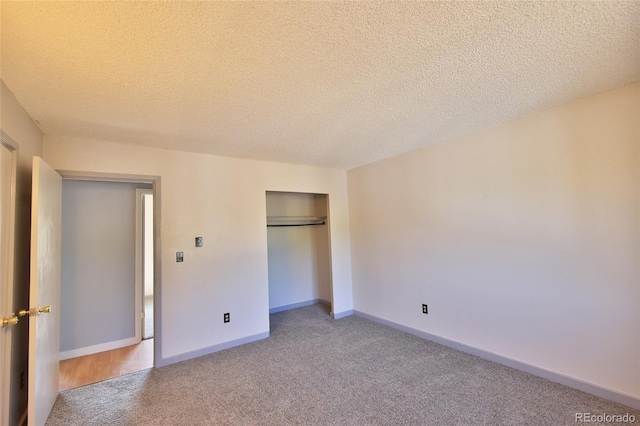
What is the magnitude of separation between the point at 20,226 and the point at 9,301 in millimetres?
517

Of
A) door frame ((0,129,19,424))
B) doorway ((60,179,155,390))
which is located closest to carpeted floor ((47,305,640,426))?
door frame ((0,129,19,424))

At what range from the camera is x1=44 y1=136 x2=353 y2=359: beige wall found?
9.19 ft

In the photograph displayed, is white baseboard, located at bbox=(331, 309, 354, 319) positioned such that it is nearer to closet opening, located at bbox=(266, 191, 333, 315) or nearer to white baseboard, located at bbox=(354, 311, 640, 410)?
closet opening, located at bbox=(266, 191, 333, 315)

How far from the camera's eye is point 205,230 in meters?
3.18

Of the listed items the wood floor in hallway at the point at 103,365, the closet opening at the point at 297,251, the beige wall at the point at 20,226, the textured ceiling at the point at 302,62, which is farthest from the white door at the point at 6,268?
the closet opening at the point at 297,251

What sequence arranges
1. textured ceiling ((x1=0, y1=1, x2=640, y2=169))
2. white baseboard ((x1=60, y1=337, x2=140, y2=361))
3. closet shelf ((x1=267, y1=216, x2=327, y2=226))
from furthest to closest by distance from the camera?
closet shelf ((x1=267, y1=216, x2=327, y2=226)) → white baseboard ((x1=60, y1=337, x2=140, y2=361)) → textured ceiling ((x1=0, y1=1, x2=640, y2=169))

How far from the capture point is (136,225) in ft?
11.7

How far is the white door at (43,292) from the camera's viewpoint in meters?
1.74

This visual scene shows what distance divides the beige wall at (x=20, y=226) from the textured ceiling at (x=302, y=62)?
0.13 metres

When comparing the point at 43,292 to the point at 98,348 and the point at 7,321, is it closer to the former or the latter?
the point at 7,321

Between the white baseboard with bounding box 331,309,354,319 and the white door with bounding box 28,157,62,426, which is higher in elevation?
the white door with bounding box 28,157,62,426

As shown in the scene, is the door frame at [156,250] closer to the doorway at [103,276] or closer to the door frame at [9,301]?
the doorway at [103,276]

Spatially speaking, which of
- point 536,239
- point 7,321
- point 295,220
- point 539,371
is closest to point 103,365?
point 7,321

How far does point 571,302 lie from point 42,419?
392cm
